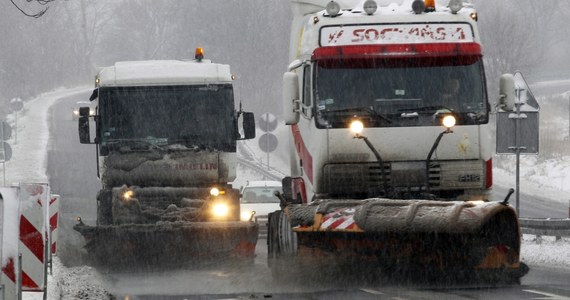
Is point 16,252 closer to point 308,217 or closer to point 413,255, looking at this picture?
point 308,217

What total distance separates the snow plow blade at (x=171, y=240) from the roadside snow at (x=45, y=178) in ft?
1.94

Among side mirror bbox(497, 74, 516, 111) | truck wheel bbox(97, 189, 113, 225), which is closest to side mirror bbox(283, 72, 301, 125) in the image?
side mirror bbox(497, 74, 516, 111)

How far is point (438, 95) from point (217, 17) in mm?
63090

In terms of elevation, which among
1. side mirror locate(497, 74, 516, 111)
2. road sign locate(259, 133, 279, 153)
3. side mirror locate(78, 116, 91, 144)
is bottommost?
road sign locate(259, 133, 279, 153)

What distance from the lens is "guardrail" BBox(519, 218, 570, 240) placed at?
62.2 feet

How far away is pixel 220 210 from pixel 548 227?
5960mm

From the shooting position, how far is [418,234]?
1275cm

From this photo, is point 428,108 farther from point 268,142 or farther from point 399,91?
point 268,142

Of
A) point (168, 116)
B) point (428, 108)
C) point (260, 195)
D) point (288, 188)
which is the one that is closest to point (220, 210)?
point (288, 188)

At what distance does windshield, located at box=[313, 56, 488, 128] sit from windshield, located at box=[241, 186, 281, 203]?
11408mm

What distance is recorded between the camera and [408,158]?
540 inches

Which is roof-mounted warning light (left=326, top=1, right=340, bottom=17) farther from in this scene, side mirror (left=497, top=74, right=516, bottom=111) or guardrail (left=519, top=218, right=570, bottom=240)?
guardrail (left=519, top=218, right=570, bottom=240)

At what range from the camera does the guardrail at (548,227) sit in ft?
62.2

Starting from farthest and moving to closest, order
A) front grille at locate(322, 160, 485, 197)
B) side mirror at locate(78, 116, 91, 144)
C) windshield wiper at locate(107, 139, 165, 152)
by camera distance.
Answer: windshield wiper at locate(107, 139, 165, 152)
side mirror at locate(78, 116, 91, 144)
front grille at locate(322, 160, 485, 197)
